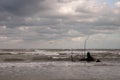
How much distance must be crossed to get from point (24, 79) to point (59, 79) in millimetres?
2637

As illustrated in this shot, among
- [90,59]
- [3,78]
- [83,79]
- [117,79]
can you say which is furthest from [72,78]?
Result: [90,59]

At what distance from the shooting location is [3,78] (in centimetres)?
1912

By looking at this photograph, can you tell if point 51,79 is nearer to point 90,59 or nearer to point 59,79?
point 59,79

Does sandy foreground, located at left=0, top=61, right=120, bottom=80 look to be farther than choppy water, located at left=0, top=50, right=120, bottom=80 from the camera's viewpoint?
No

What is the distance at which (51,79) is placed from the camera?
61.4 ft

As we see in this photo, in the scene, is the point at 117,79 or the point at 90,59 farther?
the point at 90,59

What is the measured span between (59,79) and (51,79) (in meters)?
0.61

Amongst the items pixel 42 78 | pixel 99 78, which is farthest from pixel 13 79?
pixel 99 78

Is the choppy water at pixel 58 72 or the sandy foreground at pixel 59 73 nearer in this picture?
the sandy foreground at pixel 59 73

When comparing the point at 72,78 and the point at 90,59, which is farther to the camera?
the point at 90,59

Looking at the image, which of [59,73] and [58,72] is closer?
[59,73]

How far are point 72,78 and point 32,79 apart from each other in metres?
3.08

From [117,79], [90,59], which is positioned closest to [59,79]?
[117,79]

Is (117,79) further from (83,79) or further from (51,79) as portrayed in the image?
(51,79)
